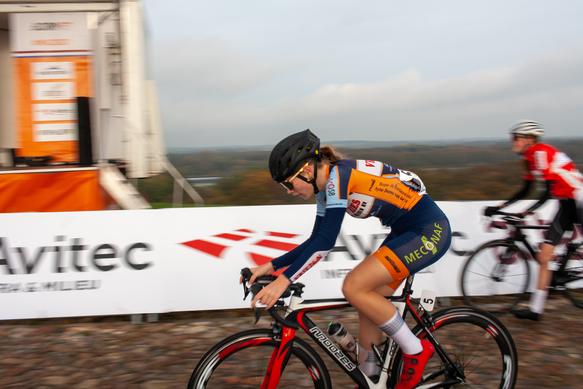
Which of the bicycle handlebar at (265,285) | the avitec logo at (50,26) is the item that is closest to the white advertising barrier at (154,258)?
the bicycle handlebar at (265,285)

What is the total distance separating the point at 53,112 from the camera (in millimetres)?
8062

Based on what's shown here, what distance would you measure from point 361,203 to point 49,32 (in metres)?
7.81

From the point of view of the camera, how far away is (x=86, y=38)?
8078 millimetres

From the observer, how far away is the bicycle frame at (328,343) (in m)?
2.32

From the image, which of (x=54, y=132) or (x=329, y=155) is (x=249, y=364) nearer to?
(x=329, y=155)

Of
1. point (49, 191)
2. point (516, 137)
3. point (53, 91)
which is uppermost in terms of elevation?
point (53, 91)

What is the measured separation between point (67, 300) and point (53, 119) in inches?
188

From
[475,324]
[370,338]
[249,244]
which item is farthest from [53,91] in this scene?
[475,324]

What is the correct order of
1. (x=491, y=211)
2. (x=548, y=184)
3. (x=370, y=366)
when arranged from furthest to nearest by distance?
(x=491, y=211) < (x=548, y=184) < (x=370, y=366)

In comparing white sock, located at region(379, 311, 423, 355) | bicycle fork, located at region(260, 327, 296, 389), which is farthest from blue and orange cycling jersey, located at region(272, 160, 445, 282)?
white sock, located at region(379, 311, 423, 355)

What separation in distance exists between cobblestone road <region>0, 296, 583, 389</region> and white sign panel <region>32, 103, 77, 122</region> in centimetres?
462

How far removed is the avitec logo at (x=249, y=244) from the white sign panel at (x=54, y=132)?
15.8ft

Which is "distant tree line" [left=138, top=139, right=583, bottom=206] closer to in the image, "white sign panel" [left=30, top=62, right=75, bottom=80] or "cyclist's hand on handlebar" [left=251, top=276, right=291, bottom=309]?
"white sign panel" [left=30, top=62, right=75, bottom=80]

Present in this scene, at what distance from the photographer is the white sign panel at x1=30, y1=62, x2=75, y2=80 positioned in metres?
8.00
